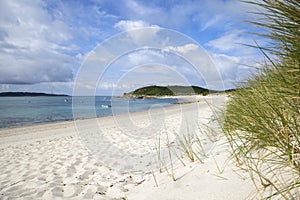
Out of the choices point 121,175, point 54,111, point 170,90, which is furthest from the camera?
point 170,90

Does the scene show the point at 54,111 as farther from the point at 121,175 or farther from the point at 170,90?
the point at 170,90

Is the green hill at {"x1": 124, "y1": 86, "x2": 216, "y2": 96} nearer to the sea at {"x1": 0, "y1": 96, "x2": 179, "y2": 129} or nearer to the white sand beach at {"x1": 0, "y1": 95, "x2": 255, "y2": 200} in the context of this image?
the sea at {"x1": 0, "y1": 96, "x2": 179, "y2": 129}

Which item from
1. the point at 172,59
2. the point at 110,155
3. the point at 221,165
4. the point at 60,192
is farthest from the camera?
the point at 172,59

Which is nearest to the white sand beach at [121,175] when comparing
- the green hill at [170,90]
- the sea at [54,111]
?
the green hill at [170,90]

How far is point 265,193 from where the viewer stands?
1.31m

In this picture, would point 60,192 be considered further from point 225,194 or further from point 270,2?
point 270,2

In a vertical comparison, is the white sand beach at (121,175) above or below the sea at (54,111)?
above

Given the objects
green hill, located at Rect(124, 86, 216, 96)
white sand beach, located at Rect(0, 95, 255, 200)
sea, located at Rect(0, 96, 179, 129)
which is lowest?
sea, located at Rect(0, 96, 179, 129)

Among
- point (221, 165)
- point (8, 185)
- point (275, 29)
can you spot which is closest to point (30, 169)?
point (8, 185)

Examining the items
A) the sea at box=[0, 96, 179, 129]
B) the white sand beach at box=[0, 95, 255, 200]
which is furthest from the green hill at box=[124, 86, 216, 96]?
the white sand beach at box=[0, 95, 255, 200]

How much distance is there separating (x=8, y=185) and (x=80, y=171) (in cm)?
105

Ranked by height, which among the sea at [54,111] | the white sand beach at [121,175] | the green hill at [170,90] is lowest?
the sea at [54,111]

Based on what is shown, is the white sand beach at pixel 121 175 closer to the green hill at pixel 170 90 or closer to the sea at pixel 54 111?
the green hill at pixel 170 90

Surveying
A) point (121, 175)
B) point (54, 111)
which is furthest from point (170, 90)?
point (121, 175)
